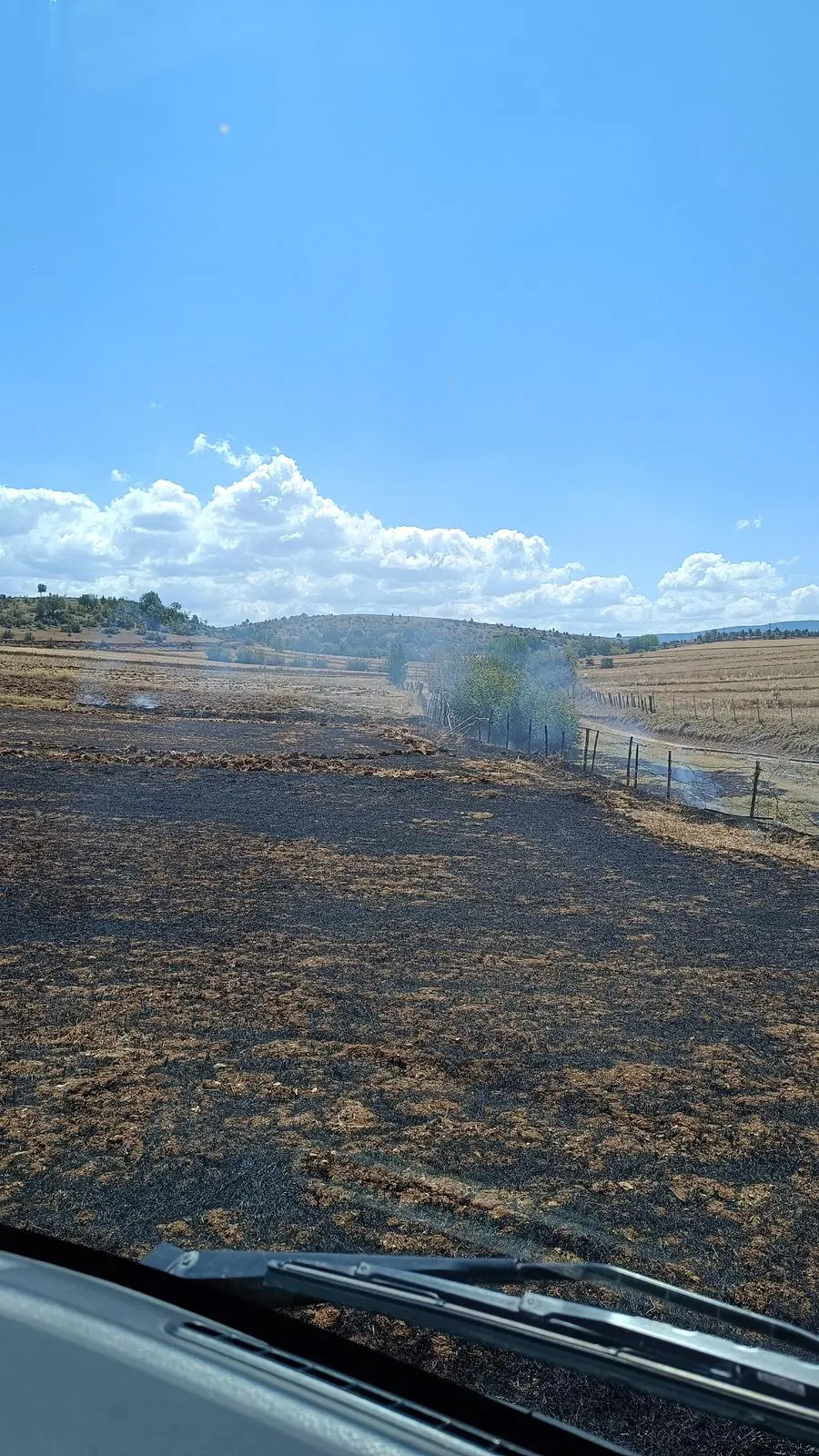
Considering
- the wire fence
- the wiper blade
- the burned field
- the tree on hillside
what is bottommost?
the wire fence

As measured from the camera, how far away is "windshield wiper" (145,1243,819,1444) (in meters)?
1.74

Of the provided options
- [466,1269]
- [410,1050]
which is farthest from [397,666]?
[466,1269]

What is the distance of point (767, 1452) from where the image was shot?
2520mm

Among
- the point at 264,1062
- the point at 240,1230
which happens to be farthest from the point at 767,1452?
the point at 264,1062

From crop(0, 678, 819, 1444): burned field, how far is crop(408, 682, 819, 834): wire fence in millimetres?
9837

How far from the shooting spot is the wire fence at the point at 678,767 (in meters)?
24.3

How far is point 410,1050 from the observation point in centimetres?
594

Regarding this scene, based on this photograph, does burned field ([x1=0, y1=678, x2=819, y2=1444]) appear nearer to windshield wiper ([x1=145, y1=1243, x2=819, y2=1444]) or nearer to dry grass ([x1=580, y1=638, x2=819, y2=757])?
windshield wiper ([x1=145, y1=1243, x2=819, y2=1444])

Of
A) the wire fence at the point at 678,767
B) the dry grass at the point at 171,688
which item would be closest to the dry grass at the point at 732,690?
the wire fence at the point at 678,767

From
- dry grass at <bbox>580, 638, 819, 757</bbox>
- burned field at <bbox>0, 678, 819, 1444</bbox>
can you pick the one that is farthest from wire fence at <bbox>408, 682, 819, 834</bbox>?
burned field at <bbox>0, 678, 819, 1444</bbox>

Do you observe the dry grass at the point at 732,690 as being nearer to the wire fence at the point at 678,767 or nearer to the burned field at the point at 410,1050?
the wire fence at the point at 678,767

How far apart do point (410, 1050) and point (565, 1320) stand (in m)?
4.09

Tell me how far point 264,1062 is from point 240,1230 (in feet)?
6.36

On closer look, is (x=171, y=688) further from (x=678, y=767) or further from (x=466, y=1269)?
(x=466, y=1269)
